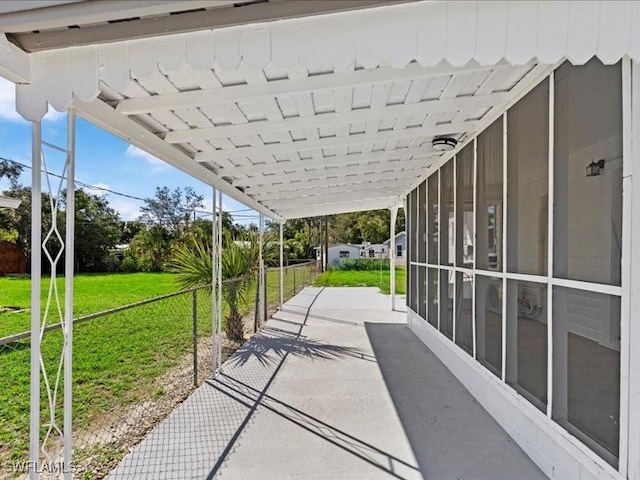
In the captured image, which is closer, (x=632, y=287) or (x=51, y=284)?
(x=632, y=287)

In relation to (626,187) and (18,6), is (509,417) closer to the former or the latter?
(626,187)

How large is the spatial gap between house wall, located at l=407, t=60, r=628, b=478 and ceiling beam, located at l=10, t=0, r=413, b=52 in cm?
150

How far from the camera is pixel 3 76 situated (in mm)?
1741

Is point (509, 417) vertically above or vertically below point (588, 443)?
below

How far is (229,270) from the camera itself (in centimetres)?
668

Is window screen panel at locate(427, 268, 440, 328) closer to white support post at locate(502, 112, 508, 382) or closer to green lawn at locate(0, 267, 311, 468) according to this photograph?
white support post at locate(502, 112, 508, 382)

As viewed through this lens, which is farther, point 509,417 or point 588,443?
point 509,417

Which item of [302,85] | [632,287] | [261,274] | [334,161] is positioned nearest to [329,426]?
[632,287]

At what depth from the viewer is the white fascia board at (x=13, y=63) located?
166 cm

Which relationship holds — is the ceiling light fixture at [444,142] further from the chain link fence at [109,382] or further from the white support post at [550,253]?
the chain link fence at [109,382]

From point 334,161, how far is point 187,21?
3.27 meters

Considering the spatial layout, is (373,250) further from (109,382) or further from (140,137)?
(140,137)

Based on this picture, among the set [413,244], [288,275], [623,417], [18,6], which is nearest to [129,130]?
[18,6]

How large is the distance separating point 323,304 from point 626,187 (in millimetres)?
9372
